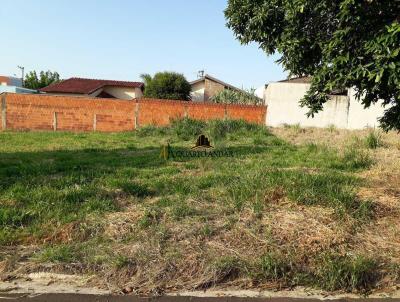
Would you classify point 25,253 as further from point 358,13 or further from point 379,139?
point 379,139

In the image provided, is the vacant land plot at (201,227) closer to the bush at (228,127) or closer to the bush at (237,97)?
the bush at (228,127)

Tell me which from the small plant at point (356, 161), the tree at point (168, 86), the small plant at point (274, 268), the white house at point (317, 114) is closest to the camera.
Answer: the small plant at point (274, 268)

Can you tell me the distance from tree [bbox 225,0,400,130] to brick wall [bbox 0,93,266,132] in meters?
15.0

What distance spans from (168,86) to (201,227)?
27.1 metres

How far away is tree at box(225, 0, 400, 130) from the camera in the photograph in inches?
148

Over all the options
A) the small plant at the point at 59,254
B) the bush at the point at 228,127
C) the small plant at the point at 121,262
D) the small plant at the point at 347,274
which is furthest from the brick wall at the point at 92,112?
the small plant at the point at 347,274

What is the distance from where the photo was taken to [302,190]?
5.50 metres

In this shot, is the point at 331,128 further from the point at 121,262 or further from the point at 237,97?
the point at 121,262

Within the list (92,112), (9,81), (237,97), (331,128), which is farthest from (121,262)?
(9,81)

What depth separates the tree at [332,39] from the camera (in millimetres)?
3770

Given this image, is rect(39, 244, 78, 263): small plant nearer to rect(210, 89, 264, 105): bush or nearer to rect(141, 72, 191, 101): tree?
rect(210, 89, 264, 105): bush

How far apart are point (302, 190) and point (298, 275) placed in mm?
1875

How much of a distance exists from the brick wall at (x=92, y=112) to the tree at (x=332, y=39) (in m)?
15.0

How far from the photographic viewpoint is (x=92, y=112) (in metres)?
20.1
